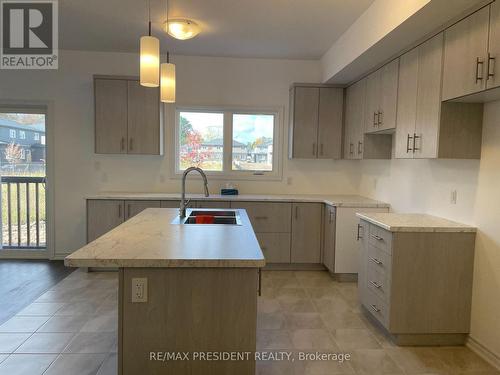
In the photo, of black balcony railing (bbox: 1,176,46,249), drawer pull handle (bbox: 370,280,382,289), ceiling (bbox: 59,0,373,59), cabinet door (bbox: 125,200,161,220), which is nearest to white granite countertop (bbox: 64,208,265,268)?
drawer pull handle (bbox: 370,280,382,289)

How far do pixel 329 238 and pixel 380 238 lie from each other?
4.35 ft

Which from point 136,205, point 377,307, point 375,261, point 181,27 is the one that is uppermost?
point 181,27

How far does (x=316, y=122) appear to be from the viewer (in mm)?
4555

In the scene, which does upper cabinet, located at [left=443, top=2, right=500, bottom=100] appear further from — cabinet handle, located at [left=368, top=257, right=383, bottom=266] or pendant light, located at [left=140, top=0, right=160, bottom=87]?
pendant light, located at [left=140, top=0, right=160, bottom=87]

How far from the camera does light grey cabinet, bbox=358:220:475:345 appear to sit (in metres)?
2.64

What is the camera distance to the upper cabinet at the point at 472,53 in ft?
6.81

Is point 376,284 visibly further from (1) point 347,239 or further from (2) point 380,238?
(1) point 347,239

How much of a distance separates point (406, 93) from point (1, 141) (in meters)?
4.85

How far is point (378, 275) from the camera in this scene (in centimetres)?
289

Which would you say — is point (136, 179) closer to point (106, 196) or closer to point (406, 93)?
point (106, 196)

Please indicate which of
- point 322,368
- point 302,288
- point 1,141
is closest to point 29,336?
point 322,368

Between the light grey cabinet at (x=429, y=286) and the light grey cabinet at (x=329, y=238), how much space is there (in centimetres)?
137

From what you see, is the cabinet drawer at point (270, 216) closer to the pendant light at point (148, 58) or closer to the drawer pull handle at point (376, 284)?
the drawer pull handle at point (376, 284)

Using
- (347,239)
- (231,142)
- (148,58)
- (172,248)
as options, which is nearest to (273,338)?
(172,248)
